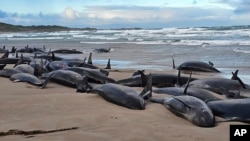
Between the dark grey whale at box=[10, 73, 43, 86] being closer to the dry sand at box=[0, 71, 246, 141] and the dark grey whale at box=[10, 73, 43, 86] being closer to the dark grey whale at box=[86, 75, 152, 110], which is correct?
the dry sand at box=[0, 71, 246, 141]

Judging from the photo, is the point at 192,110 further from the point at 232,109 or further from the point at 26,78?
the point at 26,78

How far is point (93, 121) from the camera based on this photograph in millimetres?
5355

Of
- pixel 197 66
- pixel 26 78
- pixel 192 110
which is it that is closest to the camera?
pixel 192 110

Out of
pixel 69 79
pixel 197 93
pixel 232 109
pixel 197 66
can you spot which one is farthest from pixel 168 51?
pixel 232 109

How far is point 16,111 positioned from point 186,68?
7.68 meters

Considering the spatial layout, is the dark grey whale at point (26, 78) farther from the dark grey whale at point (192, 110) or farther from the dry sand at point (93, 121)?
the dark grey whale at point (192, 110)

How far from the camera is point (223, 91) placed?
8062mm

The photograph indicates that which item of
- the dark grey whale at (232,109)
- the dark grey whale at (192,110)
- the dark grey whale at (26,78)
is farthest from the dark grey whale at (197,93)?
the dark grey whale at (26,78)

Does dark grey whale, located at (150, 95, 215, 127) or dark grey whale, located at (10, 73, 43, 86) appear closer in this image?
dark grey whale, located at (150, 95, 215, 127)

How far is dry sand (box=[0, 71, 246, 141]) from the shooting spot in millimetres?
4750

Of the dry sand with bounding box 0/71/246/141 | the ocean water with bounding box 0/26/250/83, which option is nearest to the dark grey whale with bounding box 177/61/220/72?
the ocean water with bounding box 0/26/250/83

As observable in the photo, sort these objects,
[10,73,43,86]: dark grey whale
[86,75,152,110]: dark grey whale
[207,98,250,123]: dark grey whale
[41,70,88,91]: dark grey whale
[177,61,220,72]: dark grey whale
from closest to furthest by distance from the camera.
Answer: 1. [207,98,250,123]: dark grey whale
2. [86,75,152,110]: dark grey whale
3. [41,70,88,91]: dark grey whale
4. [10,73,43,86]: dark grey whale
5. [177,61,220,72]: dark grey whale

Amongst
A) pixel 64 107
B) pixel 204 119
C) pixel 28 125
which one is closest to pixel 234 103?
pixel 204 119

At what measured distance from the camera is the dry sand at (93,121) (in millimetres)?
4750
